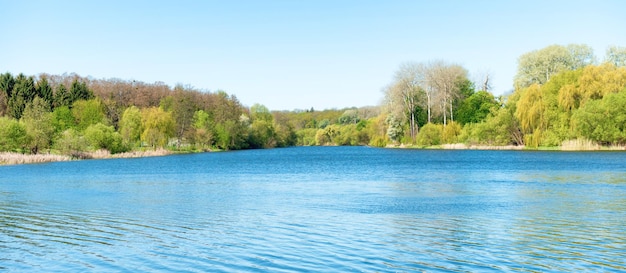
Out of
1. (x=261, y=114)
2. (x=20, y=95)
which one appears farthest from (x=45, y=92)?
(x=261, y=114)

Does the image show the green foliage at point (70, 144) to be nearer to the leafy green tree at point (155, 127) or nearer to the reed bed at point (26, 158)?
the reed bed at point (26, 158)

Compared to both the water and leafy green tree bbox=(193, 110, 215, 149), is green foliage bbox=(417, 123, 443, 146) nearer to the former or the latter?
leafy green tree bbox=(193, 110, 215, 149)

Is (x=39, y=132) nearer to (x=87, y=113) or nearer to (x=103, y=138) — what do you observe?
(x=103, y=138)

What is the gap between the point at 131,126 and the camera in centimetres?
8294

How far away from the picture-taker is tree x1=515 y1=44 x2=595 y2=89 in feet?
279

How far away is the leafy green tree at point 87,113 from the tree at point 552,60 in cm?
6016

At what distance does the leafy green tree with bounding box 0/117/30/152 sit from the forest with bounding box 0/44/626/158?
109 millimetres

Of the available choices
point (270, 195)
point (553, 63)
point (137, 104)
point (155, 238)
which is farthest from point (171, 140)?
point (155, 238)

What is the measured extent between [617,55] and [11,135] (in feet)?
254

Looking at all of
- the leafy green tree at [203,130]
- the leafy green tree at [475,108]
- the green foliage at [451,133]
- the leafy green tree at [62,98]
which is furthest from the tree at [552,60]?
the leafy green tree at [62,98]

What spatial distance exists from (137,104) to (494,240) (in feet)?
312

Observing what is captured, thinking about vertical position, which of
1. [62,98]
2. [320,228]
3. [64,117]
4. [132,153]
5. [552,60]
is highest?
[552,60]

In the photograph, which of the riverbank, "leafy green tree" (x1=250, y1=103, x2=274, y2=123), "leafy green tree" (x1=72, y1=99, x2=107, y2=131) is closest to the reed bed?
the riverbank

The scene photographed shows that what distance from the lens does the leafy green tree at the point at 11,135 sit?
58.6m
